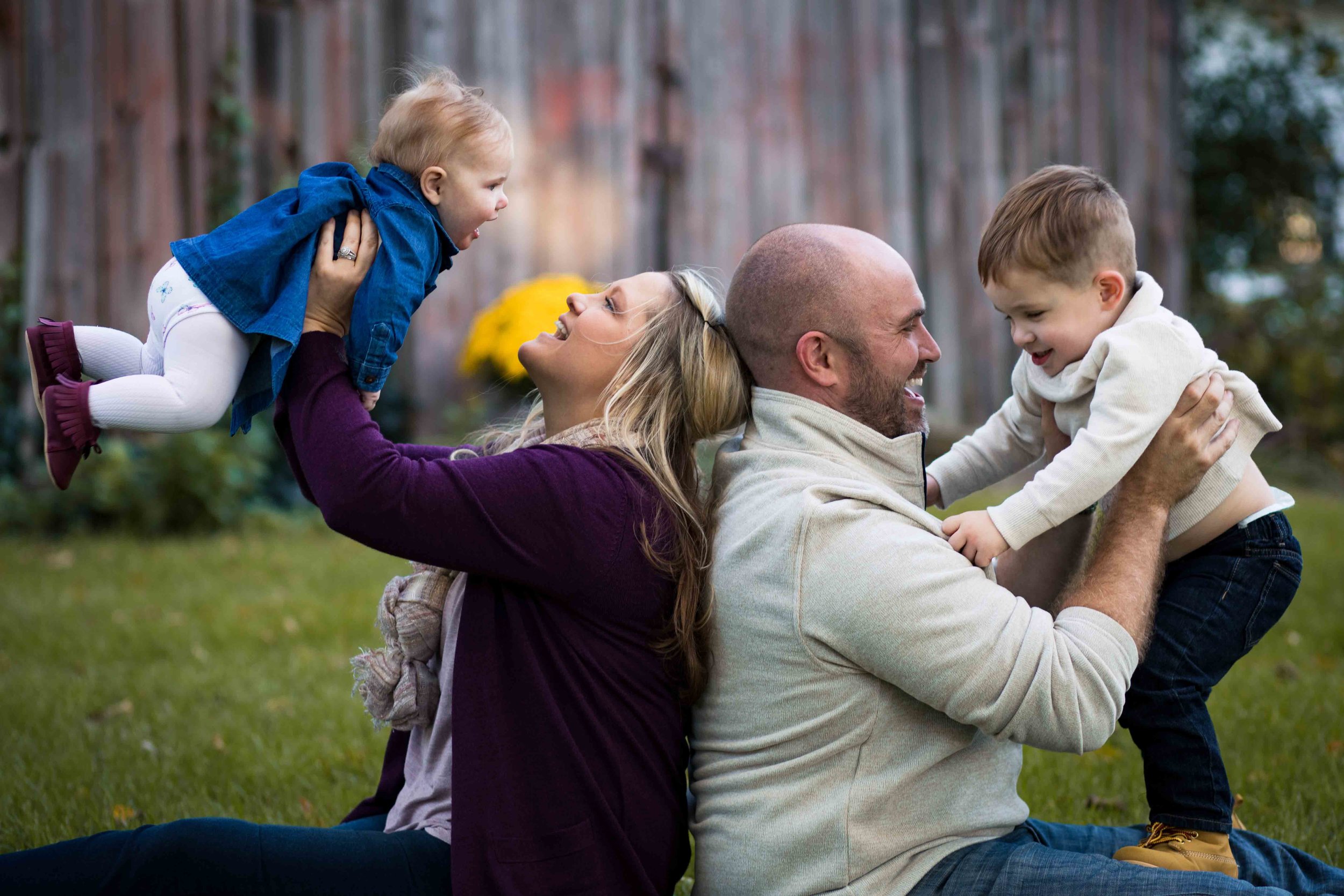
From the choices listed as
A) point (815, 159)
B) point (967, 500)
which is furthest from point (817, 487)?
point (815, 159)

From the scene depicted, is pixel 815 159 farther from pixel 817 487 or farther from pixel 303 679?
pixel 817 487

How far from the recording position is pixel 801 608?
200cm

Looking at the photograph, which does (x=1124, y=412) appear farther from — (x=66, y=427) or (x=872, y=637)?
(x=66, y=427)

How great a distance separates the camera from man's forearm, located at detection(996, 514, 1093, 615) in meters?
2.60

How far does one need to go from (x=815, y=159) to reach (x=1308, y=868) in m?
6.37

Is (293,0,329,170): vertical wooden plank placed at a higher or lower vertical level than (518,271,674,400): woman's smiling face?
higher

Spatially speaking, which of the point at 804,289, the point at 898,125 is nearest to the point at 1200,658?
the point at 804,289

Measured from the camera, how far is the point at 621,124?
307 inches

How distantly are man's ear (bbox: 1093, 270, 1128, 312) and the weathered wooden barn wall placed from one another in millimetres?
4914

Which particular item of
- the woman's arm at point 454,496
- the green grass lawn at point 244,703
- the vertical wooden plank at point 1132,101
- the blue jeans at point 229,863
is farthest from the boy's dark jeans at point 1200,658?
the vertical wooden plank at point 1132,101

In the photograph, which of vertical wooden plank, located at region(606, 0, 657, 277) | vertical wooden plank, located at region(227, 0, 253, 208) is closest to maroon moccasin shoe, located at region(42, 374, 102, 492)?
vertical wooden plank, located at region(227, 0, 253, 208)

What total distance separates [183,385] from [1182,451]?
185 centimetres

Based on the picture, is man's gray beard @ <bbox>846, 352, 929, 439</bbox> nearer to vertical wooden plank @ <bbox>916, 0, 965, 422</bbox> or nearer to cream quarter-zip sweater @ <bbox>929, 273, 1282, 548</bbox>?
cream quarter-zip sweater @ <bbox>929, 273, 1282, 548</bbox>

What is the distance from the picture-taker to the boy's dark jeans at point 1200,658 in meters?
2.40
